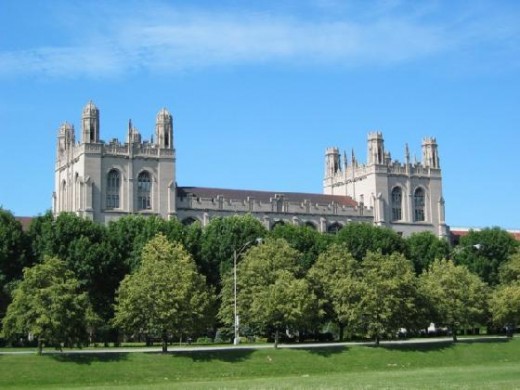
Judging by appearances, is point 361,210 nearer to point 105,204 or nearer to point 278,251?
point 105,204

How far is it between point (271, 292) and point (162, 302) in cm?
1004

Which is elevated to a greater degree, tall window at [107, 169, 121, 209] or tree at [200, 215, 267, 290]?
tall window at [107, 169, 121, 209]

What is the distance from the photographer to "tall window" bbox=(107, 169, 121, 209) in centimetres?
14650

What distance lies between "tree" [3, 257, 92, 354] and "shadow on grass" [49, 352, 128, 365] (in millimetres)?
2214

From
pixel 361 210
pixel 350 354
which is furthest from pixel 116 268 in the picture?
pixel 361 210

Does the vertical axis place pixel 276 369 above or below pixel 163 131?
below

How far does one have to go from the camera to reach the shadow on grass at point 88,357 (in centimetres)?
6197

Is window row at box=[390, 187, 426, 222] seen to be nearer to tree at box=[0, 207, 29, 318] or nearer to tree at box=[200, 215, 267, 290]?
tree at box=[200, 215, 267, 290]

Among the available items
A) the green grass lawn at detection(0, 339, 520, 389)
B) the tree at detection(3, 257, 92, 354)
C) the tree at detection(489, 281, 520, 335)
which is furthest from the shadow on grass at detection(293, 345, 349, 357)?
the tree at detection(489, 281, 520, 335)

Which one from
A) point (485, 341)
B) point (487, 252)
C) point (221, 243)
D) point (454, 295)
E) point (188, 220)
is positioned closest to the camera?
point (485, 341)

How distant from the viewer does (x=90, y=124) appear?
148 meters

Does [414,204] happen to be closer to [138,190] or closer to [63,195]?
[138,190]

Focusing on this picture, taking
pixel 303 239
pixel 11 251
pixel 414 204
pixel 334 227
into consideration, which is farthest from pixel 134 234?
pixel 414 204

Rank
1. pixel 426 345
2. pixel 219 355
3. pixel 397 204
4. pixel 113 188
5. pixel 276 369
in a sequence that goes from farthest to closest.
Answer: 1. pixel 397 204
2. pixel 113 188
3. pixel 426 345
4. pixel 219 355
5. pixel 276 369
